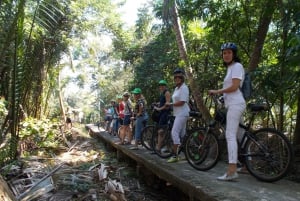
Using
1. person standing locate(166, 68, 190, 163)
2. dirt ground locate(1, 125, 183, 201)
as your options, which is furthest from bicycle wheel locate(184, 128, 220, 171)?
dirt ground locate(1, 125, 183, 201)

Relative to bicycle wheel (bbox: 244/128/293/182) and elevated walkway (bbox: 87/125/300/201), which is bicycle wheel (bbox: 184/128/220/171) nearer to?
elevated walkway (bbox: 87/125/300/201)

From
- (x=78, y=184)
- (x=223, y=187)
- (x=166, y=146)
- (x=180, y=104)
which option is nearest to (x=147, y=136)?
(x=166, y=146)

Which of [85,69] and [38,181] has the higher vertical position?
[85,69]

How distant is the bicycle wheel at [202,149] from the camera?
18.2 feet

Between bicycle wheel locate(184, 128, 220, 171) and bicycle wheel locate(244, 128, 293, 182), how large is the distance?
1.92 feet

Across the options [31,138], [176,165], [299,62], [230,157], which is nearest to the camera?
[299,62]

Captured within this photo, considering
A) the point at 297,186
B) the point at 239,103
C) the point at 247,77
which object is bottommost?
the point at 297,186

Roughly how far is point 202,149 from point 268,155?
1267 mm

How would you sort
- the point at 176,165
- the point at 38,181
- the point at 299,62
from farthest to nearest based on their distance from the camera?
the point at 38,181 → the point at 176,165 → the point at 299,62

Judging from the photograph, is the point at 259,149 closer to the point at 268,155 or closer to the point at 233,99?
the point at 268,155

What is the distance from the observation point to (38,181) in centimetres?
707

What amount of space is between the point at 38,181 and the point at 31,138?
4.91 m

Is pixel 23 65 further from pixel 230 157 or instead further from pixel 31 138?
pixel 230 157

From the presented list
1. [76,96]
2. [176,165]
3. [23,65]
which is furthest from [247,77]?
[76,96]
